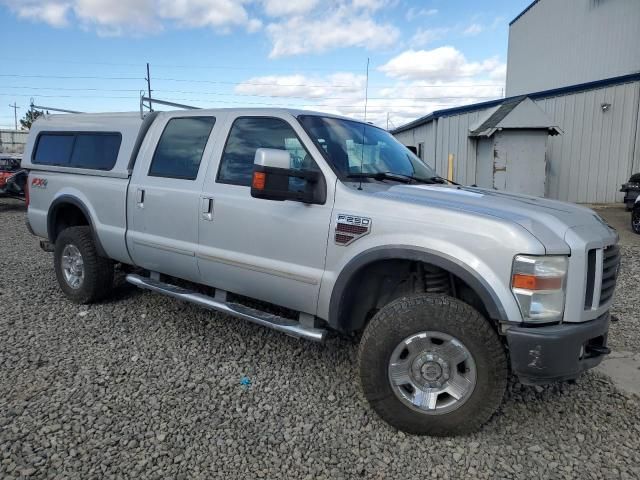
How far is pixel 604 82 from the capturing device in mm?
14000

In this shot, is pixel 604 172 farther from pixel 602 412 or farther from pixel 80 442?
pixel 80 442

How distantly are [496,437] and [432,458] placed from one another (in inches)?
18.2

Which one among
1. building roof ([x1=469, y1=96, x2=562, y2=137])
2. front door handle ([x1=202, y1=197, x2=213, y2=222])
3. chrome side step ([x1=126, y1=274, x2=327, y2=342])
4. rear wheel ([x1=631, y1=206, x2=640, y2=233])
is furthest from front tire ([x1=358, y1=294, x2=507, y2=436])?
building roof ([x1=469, y1=96, x2=562, y2=137])

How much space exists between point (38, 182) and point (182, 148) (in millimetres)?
2291

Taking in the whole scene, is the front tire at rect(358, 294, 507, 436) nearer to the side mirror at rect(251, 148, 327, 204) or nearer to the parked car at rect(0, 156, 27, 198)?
Result: the side mirror at rect(251, 148, 327, 204)

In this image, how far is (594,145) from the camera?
46.9 feet

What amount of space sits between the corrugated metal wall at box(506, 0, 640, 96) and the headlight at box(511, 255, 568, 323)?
1823 centimetres

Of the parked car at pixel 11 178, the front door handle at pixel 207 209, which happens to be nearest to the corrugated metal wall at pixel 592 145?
the front door handle at pixel 207 209

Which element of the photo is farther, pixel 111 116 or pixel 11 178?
pixel 11 178

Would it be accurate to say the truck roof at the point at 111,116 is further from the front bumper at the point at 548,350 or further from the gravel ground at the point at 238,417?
the front bumper at the point at 548,350

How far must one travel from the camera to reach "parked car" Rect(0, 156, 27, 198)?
13242 millimetres

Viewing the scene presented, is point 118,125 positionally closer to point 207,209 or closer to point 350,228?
point 207,209

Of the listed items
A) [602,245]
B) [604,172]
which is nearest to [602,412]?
[602,245]

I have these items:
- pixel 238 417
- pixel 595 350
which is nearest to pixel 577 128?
pixel 595 350
